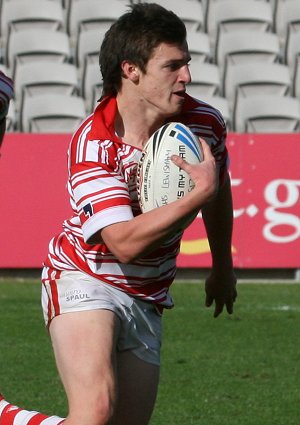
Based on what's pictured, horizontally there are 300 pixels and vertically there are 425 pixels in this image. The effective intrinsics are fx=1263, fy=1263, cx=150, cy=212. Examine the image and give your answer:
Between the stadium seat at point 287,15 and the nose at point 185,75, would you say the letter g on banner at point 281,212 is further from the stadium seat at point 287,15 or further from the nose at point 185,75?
the nose at point 185,75

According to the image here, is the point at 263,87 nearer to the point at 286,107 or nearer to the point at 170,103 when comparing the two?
the point at 286,107

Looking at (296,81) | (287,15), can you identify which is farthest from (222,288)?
(287,15)

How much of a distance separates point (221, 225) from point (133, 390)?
0.97 meters

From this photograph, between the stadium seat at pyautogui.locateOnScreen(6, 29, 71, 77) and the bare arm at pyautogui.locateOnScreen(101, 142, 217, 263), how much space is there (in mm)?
12062

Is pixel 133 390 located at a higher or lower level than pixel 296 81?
higher

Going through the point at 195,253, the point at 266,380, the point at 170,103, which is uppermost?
the point at 170,103

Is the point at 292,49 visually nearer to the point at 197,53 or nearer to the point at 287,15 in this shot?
the point at 287,15

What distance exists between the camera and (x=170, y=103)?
462 cm

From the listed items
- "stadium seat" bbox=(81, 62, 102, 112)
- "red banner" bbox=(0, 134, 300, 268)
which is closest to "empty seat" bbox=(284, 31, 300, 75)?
"stadium seat" bbox=(81, 62, 102, 112)

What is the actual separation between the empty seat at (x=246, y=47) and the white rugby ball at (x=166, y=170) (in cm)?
1224

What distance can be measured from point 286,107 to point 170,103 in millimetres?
11197

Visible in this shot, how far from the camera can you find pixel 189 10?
16.8m

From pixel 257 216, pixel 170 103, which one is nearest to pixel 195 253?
pixel 257 216

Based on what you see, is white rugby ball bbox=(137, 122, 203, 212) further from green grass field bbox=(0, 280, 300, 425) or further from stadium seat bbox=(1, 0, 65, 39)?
stadium seat bbox=(1, 0, 65, 39)
